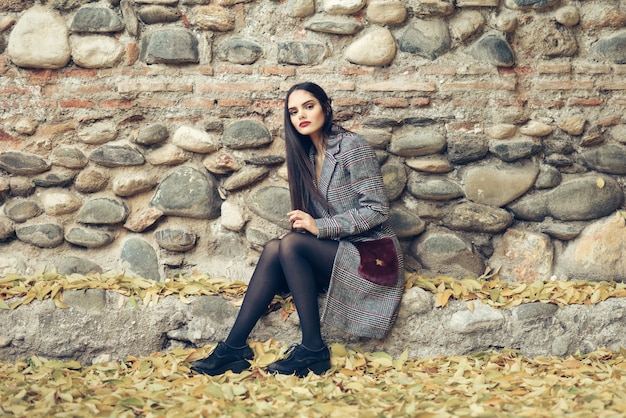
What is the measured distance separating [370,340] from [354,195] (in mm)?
664

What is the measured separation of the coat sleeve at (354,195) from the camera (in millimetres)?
3025


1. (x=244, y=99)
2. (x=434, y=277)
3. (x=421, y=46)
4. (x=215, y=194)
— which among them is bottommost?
(x=434, y=277)

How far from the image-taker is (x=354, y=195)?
3.13 metres

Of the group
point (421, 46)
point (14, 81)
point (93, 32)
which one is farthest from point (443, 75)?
point (14, 81)

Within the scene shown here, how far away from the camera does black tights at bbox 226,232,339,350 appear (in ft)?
9.73

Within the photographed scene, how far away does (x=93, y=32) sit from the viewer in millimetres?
3502

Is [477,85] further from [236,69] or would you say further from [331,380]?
[331,380]

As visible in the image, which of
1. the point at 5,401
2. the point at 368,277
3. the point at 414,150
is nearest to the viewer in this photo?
the point at 5,401

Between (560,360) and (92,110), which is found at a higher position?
(92,110)

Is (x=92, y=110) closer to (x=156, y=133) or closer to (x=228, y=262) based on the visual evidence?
(x=156, y=133)

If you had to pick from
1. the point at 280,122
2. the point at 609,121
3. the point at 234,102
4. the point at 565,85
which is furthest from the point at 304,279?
the point at 609,121

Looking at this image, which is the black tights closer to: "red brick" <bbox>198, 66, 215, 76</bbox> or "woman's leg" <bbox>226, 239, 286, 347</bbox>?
"woman's leg" <bbox>226, 239, 286, 347</bbox>

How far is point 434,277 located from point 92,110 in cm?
192

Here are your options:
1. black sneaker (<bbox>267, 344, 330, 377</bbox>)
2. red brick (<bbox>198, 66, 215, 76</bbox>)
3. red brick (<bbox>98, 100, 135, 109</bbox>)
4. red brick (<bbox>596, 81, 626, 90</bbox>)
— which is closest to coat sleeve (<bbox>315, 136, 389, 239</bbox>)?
black sneaker (<bbox>267, 344, 330, 377</bbox>)
